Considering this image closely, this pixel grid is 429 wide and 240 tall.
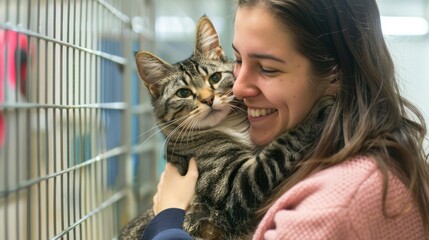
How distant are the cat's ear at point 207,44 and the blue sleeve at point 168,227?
52 cm

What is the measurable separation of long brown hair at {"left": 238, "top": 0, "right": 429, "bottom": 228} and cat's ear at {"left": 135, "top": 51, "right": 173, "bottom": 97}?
0.39 metres

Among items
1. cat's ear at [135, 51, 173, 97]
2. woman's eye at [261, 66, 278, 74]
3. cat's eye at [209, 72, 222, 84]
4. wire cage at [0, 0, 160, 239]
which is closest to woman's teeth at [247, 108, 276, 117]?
woman's eye at [261, 66, 278, 74]

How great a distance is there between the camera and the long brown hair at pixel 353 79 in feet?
3.59

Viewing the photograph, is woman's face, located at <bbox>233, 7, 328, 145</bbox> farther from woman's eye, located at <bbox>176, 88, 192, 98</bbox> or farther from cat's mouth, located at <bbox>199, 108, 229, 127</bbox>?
woman's eye, located at <bbox>176, 88, 192, 98</bbox>

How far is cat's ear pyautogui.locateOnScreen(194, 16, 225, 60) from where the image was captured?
5.02ft

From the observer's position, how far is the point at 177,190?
4.56 ft

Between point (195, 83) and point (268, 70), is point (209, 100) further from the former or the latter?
point (268, 70)

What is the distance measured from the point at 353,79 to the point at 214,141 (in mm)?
471

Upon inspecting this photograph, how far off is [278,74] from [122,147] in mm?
1002

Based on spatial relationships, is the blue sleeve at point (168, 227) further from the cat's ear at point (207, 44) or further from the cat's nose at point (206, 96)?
the cat's ear at point (207, 44)

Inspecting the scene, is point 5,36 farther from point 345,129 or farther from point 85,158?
point 345,129

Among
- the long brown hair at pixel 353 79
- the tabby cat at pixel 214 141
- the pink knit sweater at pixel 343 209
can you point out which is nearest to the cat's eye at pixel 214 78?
the tabby cat at pixel 214 141

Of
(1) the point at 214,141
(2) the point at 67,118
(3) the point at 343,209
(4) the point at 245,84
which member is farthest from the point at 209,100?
(3) the point at 343,209

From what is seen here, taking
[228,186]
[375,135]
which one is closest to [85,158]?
[228,186]
